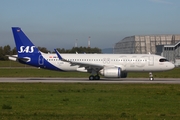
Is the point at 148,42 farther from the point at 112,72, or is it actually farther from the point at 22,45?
the point at 112,72

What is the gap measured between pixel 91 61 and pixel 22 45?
7.72 meters

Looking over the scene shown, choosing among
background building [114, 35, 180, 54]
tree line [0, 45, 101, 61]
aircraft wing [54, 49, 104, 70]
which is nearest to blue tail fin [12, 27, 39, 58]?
aircraft wing [54, 49, 104, 70]

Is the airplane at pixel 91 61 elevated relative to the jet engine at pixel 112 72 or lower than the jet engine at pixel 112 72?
elevated

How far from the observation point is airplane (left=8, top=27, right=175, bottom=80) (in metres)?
40.8

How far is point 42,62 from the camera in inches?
1650

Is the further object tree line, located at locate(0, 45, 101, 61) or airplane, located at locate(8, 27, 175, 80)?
tree line, located at locate(0, 45, 101, 61)

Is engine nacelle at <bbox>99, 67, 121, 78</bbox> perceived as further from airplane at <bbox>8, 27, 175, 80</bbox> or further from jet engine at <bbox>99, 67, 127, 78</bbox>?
airplane at <bbox>8, 27, 175, 80</bbox>

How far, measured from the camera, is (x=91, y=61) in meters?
41.8

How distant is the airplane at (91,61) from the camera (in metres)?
40.8
